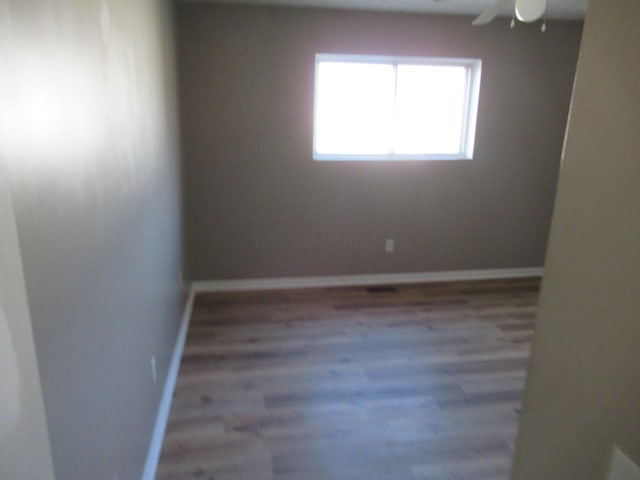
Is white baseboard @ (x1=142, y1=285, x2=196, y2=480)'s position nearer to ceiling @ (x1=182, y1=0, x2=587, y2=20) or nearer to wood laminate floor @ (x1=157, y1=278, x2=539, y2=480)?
wood laminate floor @ (x1=157, y1=278, x2=539, y2=480)

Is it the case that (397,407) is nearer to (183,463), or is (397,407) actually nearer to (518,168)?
(183,463)

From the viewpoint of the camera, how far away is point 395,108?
427 centimetres

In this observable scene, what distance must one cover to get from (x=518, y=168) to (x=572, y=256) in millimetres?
3991

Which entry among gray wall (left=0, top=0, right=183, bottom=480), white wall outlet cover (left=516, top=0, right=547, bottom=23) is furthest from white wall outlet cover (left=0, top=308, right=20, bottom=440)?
white wall outlet cover (left=516, top=0, right=547, bottom=23)

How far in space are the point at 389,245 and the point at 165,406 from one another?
262 cm

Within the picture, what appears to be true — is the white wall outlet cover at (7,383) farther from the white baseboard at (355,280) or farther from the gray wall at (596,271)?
the white baseboard at (355,280)

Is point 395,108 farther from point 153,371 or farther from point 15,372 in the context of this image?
point 15,372

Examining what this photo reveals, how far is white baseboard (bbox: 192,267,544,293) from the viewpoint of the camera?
14.0 feet

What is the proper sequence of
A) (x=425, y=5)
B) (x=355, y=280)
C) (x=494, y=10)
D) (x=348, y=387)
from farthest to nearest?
(x=355, y=280) → (x=425, y=5) → (x=348, y=387) → (x=494, y=10)

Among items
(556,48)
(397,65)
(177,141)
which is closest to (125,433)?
(177,141)

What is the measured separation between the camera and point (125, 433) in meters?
1.63

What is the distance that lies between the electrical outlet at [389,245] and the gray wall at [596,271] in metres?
3.53

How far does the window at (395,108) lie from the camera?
4.15 m

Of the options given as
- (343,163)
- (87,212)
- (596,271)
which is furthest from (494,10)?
(87,212)
